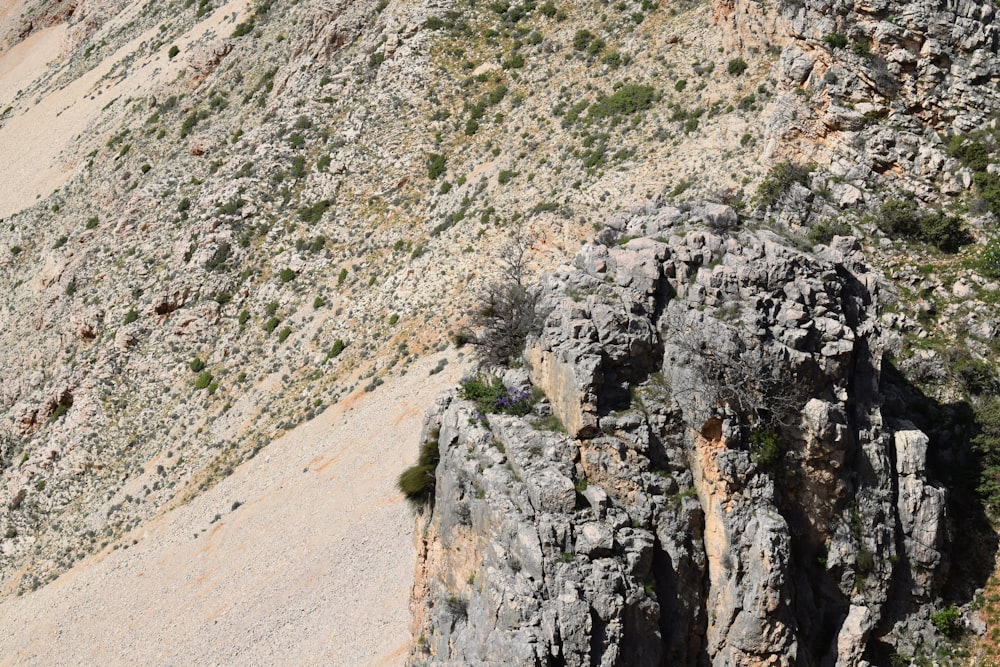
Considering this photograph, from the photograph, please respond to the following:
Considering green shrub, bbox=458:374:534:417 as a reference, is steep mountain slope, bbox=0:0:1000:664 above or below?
below

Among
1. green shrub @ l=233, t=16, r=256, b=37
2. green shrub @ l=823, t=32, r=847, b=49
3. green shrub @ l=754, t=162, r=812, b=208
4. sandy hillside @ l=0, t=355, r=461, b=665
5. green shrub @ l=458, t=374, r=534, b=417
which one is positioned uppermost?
green shrub @ l=458, t=374, r=534, b=417

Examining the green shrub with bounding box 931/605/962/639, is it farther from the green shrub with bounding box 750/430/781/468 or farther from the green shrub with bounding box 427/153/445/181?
the green shrub with bounding box 427/153/445/181

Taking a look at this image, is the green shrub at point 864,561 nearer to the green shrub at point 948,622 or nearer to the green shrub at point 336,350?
the green shrub at point 948,622

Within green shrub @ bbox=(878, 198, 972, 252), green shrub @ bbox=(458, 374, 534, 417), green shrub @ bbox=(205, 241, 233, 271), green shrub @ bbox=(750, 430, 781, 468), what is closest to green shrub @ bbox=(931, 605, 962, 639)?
green shrub @ bbox=(750, 430, 781, 468)

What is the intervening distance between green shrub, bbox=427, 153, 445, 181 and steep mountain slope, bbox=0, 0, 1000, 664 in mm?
205

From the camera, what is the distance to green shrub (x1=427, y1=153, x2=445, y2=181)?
149ft

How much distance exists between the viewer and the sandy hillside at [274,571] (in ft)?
91.5

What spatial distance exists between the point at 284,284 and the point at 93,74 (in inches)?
1739

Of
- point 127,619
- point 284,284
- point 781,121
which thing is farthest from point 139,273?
point 781,121

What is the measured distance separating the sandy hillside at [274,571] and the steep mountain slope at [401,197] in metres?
1.68

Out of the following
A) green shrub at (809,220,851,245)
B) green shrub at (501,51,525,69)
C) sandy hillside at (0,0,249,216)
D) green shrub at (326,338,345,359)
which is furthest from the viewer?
sandy hillside at (0,0,249,216)

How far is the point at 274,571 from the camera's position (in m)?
31.0

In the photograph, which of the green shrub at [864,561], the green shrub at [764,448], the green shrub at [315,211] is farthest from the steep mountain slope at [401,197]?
the green shrub at [764,448]

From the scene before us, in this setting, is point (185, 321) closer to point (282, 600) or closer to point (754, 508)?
point (282, 600)
